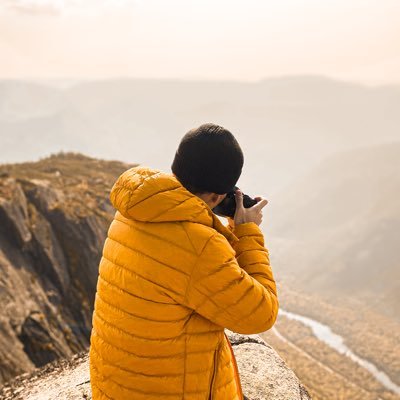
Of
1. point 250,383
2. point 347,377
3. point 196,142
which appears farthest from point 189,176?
point 347,377

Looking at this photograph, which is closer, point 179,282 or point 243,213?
point 179,282

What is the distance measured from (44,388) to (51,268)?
12379 millimetres

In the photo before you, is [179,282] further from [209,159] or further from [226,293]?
[209,159]

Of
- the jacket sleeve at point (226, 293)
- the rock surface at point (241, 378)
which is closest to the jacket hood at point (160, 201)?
the jacket sleeve at point (226, 293)

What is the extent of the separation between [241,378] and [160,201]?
15.4ft

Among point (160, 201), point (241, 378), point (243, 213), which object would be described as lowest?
point (241, 378)

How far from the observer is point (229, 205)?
4363 mm

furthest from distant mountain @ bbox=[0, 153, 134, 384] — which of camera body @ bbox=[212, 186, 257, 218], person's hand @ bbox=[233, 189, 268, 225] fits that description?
person's hand @ bbox=[233, 189, 268, 225]

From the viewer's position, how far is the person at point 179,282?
3.54m

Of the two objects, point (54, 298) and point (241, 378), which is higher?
point (241, 378)

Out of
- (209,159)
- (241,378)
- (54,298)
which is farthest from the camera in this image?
(54,298)

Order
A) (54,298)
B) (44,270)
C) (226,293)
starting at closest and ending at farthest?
(226,293) → (54,298) → (44,270)

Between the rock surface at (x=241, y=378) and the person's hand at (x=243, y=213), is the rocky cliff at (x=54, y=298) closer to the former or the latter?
the rock surface at (x=241, y=378)

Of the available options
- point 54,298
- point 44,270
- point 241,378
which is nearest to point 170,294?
point 241,378
